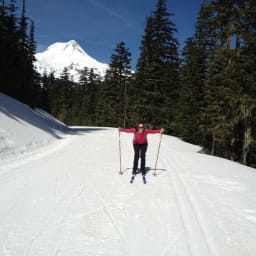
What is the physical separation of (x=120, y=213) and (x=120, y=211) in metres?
0.09

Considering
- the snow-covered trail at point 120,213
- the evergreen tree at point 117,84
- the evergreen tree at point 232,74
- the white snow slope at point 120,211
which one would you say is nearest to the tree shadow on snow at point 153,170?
the white snow slope at point 120,211

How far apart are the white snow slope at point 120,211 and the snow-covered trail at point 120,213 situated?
0.01m

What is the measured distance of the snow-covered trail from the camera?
11.5ft

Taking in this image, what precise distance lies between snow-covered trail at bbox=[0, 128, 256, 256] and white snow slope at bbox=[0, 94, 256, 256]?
0.05ft

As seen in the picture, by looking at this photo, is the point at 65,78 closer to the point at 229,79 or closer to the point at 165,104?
the point at 165,104

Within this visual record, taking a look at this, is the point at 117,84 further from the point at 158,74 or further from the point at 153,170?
the point at 153,170

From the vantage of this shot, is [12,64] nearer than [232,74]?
No

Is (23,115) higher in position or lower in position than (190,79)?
lower

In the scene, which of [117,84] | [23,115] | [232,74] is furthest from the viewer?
[117,84]

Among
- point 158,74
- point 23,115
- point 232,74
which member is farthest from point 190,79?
point 23,115

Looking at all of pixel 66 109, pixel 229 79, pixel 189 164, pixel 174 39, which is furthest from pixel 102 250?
pixel 66 109

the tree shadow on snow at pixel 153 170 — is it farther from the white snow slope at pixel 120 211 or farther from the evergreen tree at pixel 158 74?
the evergreen tree at pixel 158 74

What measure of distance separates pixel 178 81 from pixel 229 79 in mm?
16326

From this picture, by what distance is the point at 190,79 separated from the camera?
82.7 feet
